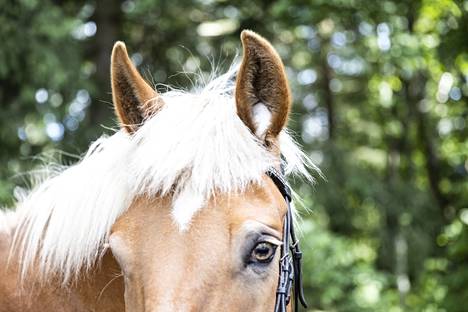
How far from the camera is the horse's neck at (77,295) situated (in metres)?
2.65

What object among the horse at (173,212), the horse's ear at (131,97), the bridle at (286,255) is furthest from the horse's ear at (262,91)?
the horse's ear at (131,97)

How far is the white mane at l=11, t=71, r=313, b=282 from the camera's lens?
2.27m

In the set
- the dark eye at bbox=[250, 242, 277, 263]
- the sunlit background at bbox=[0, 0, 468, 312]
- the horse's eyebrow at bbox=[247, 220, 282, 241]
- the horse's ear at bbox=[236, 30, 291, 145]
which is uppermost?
the horse's ear at bbox=[236, 30, 291, 145]

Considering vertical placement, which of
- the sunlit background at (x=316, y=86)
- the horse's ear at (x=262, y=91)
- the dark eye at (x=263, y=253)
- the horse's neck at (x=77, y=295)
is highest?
the horse's ear at (x=262, y=91)

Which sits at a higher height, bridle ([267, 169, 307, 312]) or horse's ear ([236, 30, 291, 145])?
horse's ear ([236, 30, 291, 145])

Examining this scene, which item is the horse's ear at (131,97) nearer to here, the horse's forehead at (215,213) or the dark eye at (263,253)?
the horse's forehead at (215,213)

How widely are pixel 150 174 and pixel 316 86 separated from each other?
12.1m

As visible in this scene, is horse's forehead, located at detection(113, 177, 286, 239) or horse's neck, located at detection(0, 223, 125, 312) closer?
horse's forehead, located at detection(113, 177, 286, 239)

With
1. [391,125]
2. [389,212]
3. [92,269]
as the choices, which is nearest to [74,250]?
[92,269]

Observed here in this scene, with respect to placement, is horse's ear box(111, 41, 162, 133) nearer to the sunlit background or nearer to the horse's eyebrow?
the horse's eyebrow

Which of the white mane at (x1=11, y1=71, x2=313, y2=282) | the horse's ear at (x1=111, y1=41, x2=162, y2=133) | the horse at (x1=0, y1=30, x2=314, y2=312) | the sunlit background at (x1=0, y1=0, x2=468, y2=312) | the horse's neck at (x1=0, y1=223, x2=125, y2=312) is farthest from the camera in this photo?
the sunlit background at (x1=0, y1=0, x2=468, y2=312)

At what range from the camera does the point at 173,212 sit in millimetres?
2207

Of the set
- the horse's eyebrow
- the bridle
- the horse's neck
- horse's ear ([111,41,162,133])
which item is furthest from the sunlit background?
the horse's eyebrow

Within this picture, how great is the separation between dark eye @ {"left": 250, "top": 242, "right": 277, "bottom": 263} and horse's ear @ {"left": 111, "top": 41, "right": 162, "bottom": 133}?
2.27 feet
